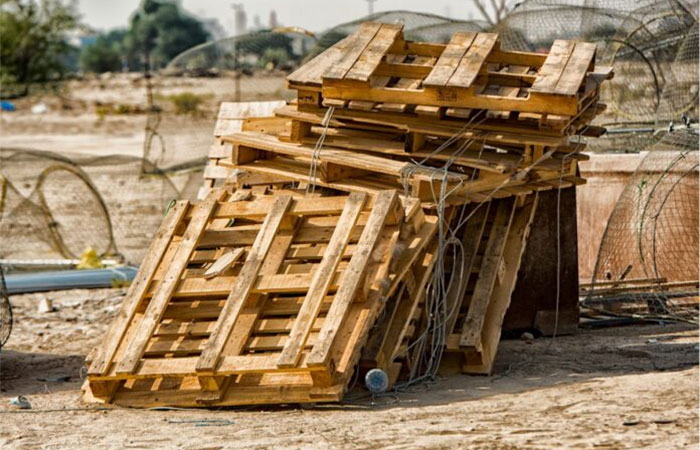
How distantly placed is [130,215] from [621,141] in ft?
19.0

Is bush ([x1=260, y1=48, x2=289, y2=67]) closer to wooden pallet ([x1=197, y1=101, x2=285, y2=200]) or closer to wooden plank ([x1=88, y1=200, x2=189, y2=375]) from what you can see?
wooden pallet ([x1=197, y1=101, x2=285, y2=200])

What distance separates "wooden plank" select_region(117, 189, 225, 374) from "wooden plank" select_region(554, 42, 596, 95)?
2231mm

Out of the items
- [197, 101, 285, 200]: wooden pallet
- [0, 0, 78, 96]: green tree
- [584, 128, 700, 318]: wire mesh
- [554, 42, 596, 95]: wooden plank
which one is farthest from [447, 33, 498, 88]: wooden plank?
[0, 0, 78, 96]: green tree

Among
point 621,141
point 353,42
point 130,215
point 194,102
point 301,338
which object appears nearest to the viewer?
point 301,338

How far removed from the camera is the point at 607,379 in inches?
285

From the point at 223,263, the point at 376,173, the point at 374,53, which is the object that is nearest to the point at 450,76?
the point at 374,53

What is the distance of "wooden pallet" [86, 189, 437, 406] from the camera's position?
22.2 feet

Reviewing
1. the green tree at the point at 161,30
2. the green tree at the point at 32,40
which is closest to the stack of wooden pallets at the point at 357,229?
the green tree at the point at 32,40

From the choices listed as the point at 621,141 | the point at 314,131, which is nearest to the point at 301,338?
the point at 314,131

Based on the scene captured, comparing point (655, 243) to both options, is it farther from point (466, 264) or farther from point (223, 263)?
point (223, 263)

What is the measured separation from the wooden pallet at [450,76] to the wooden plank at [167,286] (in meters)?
1.11

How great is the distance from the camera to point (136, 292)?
24.3 feet

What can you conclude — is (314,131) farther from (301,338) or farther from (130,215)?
(130,215)

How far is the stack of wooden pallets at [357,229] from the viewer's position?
6.91 m
